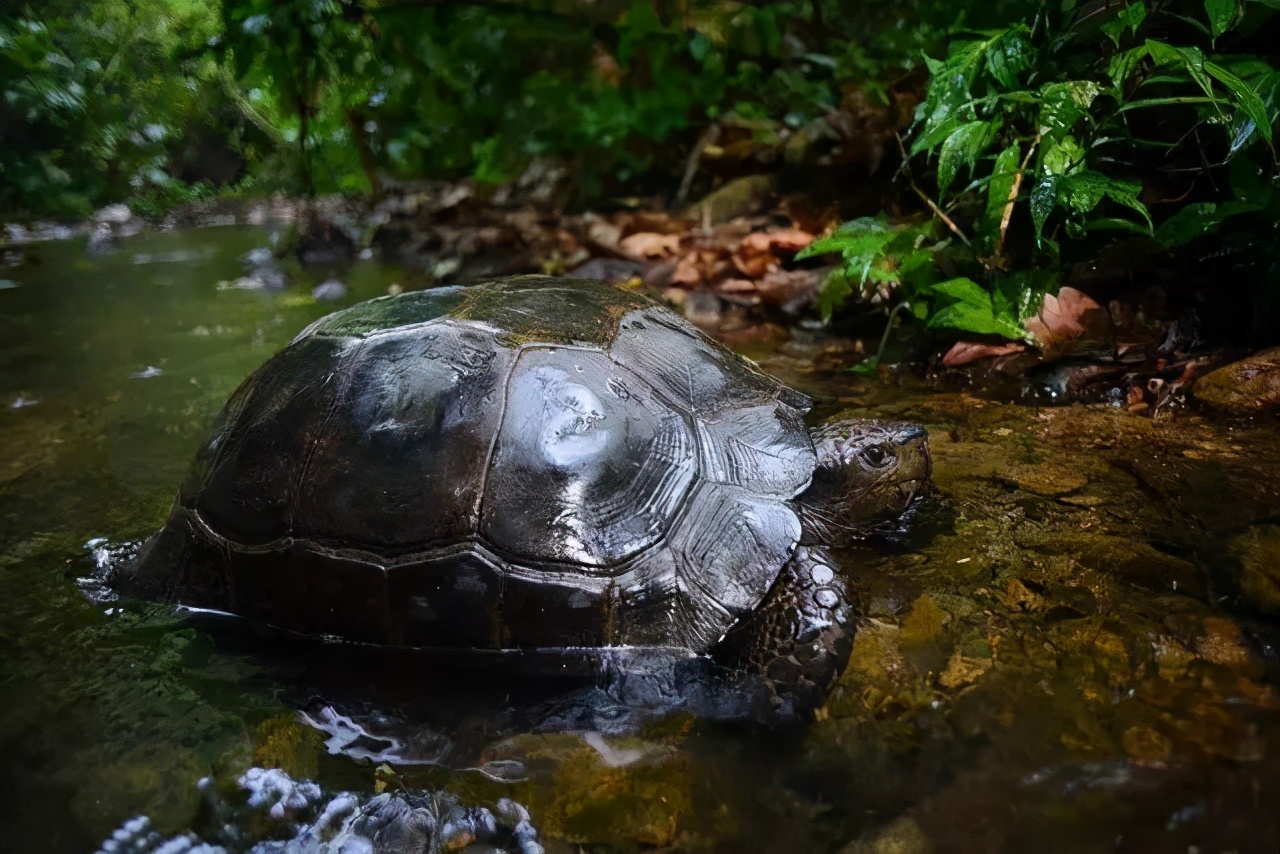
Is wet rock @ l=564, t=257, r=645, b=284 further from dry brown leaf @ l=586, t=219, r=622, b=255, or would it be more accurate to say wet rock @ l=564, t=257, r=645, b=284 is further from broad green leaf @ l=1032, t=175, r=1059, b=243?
broad green leaf @ l=1032, t=175, r=1059, b=243

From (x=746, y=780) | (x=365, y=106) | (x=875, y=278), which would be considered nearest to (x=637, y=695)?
(x=746, y=780)

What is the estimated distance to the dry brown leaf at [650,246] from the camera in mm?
5539

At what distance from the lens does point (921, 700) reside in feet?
5.35

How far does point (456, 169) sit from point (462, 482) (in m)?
7.08

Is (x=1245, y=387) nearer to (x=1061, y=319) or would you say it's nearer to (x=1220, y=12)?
(x=1061, y=319)

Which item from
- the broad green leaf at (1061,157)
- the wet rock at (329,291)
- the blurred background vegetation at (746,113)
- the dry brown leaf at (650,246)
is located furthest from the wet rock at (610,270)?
the broad green leaf at (1061,157)

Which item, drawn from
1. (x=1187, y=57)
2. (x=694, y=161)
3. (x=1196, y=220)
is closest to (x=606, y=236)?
(x=694, y=161)

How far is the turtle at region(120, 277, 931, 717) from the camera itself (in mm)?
1875

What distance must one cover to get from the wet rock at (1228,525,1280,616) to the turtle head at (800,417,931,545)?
0.77 meters

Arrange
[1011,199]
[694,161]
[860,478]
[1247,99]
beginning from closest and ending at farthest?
[860,478] → [1247,99] → [1011,199] → [694,161]

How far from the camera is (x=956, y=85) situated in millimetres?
3139

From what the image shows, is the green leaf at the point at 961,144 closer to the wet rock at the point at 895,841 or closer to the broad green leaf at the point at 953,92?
the broad green leaf at the point at 953,92

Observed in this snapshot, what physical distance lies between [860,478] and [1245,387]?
1.59m

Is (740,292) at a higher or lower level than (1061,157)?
lower
